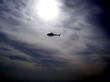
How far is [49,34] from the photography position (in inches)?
3656

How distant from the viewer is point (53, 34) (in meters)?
93.1

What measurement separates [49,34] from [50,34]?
697 mm

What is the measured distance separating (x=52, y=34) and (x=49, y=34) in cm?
207

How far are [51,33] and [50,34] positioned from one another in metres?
1.05

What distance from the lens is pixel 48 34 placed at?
92750 mm

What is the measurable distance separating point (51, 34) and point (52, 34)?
69cm

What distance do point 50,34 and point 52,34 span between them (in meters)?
1.38

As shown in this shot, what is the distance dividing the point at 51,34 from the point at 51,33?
0.77 metres

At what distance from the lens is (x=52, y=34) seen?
9306 cm

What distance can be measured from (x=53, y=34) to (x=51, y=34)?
1.38 meters

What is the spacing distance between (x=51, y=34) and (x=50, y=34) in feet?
2.27

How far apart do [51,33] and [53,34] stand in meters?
1.58

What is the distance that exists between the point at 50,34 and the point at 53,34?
6.80 feet

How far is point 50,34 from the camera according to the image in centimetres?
9300
